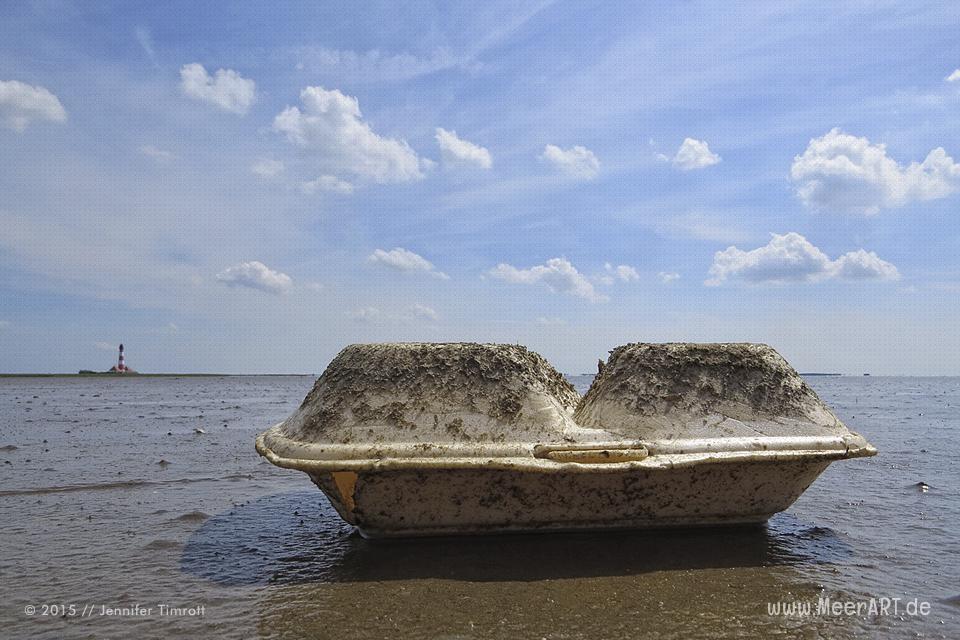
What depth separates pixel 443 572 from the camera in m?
3.52

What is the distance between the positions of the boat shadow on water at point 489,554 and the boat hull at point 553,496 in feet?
0.34

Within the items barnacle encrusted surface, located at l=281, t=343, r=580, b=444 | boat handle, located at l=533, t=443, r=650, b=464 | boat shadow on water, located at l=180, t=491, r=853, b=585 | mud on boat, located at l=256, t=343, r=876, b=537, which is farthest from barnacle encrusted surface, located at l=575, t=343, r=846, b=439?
boat shadow on water, located at l=180, t=491, r=853, b=585

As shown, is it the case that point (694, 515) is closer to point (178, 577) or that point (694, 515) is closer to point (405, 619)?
point (405, 619)

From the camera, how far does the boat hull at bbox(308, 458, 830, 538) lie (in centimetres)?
360

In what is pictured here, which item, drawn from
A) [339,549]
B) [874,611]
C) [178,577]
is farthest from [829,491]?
[178,577]

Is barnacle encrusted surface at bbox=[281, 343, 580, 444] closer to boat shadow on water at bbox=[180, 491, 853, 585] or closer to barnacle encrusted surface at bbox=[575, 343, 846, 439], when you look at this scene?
barnacle encrusted surface at bbox=[575, 343, 846, 439]

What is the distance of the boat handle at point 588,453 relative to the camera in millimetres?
3576

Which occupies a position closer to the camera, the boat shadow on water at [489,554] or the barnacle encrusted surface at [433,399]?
the boat shadow on water at [489,554]

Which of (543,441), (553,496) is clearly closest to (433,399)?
(543,441)

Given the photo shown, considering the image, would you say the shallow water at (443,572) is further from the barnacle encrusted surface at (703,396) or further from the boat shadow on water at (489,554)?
the barnacle encrusted surface at (703,396)

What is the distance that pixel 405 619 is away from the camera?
A: 9.83ft

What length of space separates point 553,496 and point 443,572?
0.77m

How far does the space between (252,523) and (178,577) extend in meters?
1.13

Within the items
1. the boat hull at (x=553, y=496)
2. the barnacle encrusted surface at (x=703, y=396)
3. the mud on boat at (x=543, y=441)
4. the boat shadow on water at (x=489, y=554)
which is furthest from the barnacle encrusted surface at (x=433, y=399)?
the boat shadow on water at (x=489, y=554)
